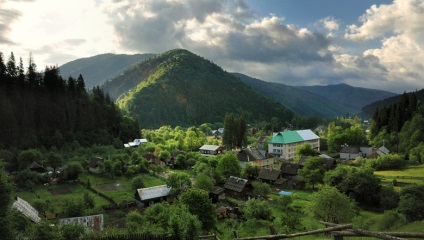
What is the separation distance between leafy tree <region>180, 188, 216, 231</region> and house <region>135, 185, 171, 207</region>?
1078cm

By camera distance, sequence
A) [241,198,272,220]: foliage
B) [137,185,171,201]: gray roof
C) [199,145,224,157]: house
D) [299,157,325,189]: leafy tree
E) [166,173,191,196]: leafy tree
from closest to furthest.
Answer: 1. [241,198,272,220]: foliage
2. [137,185,171,201]: gray roof
3. [166,173,191,196]: leafy tree
4. [299,157,325,189]: leafy tree
5. [199,145,224,157]: house

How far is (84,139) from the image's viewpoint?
229 ft

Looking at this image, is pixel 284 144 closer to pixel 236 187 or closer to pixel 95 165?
pixel 236 187

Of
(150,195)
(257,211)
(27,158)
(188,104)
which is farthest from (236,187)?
(188,104)

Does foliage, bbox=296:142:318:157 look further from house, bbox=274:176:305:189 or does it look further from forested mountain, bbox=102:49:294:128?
forested mountain, bbox=102:49:294:128

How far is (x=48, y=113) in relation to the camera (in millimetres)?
68062

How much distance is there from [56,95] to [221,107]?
113 meters

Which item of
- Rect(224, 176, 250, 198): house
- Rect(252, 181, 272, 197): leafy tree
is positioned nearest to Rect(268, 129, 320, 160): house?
Rect(224, 176, 250, 198): house

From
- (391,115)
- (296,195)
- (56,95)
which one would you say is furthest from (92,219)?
(391,115)

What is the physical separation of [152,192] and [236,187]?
12209mm

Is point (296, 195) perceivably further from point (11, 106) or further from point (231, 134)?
point (11, 106)

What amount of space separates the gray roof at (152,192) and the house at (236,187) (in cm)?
904

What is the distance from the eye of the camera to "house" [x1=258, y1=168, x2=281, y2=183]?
46000mm

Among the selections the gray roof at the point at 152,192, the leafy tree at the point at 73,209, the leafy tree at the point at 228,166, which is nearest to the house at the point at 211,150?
the leafy tree at the point at 228,166
